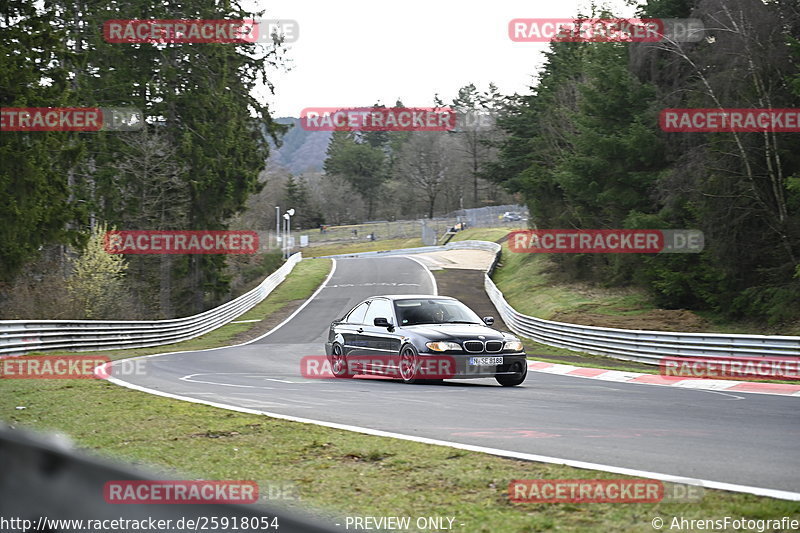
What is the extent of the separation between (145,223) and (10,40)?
17.9 metres

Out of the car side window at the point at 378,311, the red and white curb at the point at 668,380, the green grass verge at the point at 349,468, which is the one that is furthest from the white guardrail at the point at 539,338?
the green grass verge at the point at 349,468

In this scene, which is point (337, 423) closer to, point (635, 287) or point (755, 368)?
point (755, 368)

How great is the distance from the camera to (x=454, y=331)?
14016mm

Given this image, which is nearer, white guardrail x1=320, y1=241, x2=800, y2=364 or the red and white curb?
the red and white curb

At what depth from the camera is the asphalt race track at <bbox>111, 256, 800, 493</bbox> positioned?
21.8 ft

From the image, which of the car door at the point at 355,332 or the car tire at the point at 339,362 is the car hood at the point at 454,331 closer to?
the car door at the point at 355,332

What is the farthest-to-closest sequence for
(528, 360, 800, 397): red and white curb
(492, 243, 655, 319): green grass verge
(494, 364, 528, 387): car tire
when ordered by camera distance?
1. (492, 243, 655, 319): green grass verge
2. (494, 364, 528, 387): car tire
3. (528, 360, 800, 397): red and white curb

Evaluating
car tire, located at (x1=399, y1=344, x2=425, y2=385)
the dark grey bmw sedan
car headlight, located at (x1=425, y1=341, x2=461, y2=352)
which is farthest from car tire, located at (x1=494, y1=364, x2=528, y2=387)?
car tire, located at (x1=399, y1=344, x2=425, y2=385)

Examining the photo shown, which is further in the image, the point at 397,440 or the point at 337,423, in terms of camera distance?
the point at 337,423

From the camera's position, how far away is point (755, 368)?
57.0 ft

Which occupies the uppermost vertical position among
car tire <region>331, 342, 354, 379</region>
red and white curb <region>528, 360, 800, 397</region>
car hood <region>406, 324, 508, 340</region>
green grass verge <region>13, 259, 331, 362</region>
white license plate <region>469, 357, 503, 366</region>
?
car hood <region>406, 324, 508, 340</region>

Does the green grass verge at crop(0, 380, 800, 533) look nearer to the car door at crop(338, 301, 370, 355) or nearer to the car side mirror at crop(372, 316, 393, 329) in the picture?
the car side mirror at crop(372, 316, 393, 329)

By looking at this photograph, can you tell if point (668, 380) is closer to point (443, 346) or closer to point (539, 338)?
point (443, 346)

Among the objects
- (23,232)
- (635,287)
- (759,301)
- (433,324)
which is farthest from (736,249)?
(23,232)
